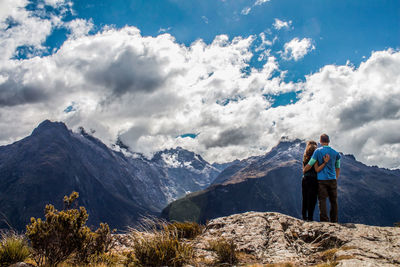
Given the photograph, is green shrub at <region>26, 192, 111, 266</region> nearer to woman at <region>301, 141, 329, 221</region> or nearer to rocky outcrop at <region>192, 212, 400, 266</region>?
rocky outcrop at <region>192, 212, 400, 266</region>

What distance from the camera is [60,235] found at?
6484mm

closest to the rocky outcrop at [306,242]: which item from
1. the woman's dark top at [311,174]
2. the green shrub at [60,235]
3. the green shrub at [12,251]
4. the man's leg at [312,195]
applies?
the man's leg at [312,195]

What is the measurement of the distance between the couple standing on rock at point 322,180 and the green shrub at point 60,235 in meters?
8.69

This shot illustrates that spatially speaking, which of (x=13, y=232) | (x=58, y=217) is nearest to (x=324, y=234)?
(x=58, y=217)

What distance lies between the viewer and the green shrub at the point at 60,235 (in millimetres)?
6273

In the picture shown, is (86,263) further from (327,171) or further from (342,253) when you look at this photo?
(327,171)

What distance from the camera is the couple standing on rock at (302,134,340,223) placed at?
1087cm

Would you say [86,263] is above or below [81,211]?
below

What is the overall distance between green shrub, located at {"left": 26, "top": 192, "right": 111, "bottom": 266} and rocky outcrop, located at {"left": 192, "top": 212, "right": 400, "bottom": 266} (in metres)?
3.33

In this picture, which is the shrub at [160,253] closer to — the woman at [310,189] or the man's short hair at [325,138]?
the woman at [310,189]

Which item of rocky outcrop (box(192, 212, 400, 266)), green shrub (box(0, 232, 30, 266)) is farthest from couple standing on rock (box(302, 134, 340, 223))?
green shrub (box(0, 232, 30, 266))

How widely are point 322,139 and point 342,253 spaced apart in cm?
619

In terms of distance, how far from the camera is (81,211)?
22.2 ft

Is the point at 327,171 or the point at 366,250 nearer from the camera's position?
the point at 366,250
